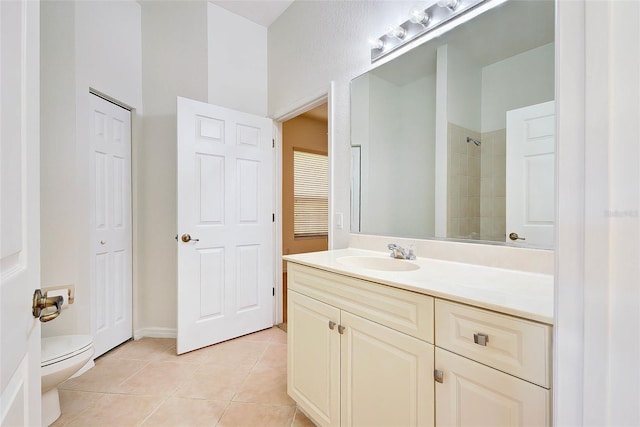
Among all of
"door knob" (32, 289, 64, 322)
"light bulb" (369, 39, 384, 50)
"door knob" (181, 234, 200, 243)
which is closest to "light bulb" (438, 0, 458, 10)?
"light bulb" (369, 39, 384, 50)

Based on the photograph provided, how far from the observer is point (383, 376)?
3.48 feet

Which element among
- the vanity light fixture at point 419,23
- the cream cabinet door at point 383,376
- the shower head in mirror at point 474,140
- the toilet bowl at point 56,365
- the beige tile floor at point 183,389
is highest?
the vanity light fixture at point 419,23

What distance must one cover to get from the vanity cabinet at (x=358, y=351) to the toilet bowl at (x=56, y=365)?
1.19m

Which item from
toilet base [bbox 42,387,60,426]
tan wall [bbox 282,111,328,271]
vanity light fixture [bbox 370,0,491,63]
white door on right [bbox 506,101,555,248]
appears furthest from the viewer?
tan wall [bbox 282,111,328,271]

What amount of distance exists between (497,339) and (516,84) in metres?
1.04

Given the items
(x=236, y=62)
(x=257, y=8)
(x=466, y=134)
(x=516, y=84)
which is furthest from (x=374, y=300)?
(x=257, y=8)

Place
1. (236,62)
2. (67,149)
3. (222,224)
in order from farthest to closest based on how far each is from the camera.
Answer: (236,62) → (222,224) → (67,149)

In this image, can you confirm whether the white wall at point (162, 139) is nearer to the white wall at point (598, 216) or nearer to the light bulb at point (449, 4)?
the light bulb at point (449, 4)

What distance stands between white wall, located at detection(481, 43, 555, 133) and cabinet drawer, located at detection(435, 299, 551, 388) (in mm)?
877

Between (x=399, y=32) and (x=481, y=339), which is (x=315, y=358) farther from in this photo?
(x=399, y=32)

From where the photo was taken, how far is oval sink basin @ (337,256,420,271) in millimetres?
1478

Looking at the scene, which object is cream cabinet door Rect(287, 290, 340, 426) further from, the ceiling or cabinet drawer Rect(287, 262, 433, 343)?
the ceiling

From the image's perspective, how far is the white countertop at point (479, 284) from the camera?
2.48 feet

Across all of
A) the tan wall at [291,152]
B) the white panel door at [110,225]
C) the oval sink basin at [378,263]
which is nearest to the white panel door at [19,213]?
the oval sink basin at [378,263]
